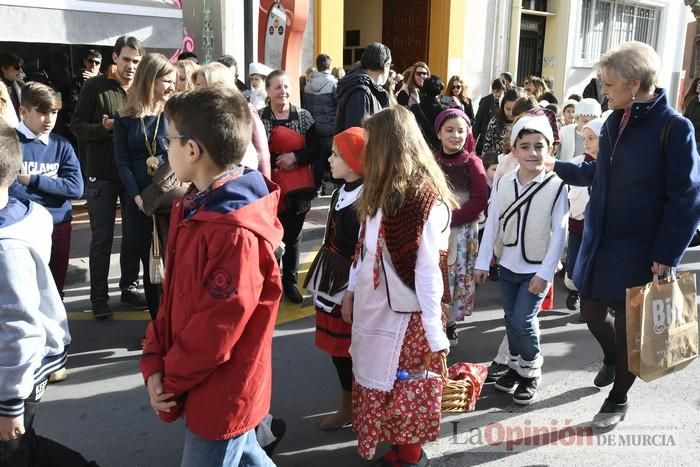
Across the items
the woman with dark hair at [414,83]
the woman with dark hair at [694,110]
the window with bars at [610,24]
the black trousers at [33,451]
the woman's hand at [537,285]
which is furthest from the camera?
the window with bars at [610,24]

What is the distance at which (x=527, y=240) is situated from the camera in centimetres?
362

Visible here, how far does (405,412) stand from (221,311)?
1.22 metres

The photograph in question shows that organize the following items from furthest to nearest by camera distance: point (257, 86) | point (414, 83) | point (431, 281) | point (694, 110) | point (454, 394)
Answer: point (414, 83) < point (694, 110) < point (257, 86) < point (454, 394) < point (431, 281)

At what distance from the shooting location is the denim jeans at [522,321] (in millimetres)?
3609

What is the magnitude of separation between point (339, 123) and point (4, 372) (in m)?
3.29

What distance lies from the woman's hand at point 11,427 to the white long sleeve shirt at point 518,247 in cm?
250

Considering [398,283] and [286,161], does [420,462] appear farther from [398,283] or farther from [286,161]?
[286,161]

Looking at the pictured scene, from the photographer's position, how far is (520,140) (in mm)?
3604

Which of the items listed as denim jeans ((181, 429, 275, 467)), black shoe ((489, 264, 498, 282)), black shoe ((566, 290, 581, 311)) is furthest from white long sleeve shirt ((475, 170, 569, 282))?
black shoe ((489, 264, 498, 282))

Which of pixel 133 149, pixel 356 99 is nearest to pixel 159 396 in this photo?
pixel 133 149

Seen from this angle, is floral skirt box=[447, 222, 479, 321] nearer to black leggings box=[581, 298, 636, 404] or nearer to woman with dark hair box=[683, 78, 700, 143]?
black leggings box=[581, 298, 636, 404]

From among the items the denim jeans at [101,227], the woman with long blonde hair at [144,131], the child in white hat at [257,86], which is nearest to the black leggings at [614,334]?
the woman with long blonde hair at [144,131]

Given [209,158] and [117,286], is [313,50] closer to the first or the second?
[117,286]

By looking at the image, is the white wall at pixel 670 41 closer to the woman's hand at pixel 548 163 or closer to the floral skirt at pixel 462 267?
the floral skirt at pixel 462 267
